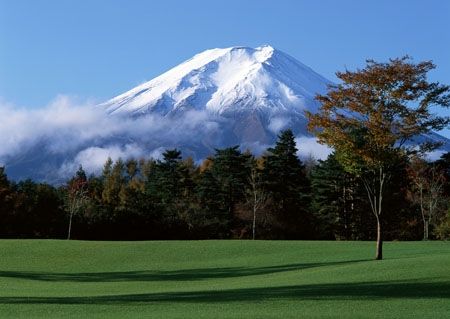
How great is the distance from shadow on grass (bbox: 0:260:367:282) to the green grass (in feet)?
0.15

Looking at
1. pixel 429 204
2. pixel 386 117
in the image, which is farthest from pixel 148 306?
pixel 429 204

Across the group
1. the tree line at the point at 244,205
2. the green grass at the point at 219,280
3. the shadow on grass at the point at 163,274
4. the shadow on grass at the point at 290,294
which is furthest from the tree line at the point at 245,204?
the shadow on grass at the point at 290,294

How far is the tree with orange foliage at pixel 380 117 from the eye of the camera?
26.0m

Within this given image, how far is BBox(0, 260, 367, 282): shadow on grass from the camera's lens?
27.2m

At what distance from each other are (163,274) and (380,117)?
37.9ft

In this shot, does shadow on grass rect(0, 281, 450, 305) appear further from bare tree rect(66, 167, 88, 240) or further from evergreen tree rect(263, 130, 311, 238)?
evergreen tree rect(263, 130, 311, 238)

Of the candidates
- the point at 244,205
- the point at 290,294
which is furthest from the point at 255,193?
the point at 290,294

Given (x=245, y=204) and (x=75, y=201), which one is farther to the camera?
(x=245, y=204)

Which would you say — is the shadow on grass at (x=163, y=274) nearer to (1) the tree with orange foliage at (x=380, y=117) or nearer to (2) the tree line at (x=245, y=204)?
(1) the tree with orange foliage at (x=380, y=117)

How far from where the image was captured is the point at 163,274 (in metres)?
28.5

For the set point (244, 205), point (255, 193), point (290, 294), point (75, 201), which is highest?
A: point (255, 193)

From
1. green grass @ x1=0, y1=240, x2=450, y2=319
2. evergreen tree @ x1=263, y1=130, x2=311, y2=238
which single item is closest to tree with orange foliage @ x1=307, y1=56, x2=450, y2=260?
green grass @ x1=0, y1=240, x2=450, y2=319

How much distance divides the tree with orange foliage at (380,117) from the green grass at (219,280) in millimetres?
4438

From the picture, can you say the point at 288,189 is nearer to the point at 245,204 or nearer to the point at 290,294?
the point at 245,204
